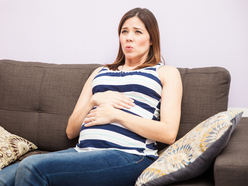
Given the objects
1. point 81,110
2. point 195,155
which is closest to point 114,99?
point 81,110

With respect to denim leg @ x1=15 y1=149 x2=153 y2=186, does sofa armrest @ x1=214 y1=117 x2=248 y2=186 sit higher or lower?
higher

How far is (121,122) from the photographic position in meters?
1.40

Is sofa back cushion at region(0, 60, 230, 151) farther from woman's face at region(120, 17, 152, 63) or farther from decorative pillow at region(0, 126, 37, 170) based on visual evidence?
woman's face at region(120, 17, 152, 63)

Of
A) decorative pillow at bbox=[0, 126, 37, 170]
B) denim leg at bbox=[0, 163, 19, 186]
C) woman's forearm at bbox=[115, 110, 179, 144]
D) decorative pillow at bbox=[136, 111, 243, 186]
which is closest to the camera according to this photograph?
decorative pillow at bbox=[136, 111, 243, 186]

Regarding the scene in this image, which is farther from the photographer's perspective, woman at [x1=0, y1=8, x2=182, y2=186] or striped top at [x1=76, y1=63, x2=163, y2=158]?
striped top at [x1=76, y1=63, x2=163, y2=158]

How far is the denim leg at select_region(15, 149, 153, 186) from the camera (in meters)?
1.11

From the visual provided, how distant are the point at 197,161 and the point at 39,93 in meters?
1.13

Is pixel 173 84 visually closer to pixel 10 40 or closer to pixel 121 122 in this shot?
pixel 121 122

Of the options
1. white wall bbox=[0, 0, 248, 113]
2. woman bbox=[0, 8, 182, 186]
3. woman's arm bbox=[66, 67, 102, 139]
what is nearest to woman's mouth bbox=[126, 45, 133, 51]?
woman bbox=[0, 8, 182, 186]

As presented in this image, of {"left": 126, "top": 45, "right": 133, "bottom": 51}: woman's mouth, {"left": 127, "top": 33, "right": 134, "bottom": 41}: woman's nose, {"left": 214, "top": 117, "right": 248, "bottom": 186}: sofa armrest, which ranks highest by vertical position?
{"left": 127, "top": 33, "right": 134, "bottom": 41}: woman's nose

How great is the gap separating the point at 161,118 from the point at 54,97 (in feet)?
2.37

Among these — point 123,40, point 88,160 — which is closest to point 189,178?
point 88,160

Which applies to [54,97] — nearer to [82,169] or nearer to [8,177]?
[8,177]

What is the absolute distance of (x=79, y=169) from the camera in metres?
1.17
